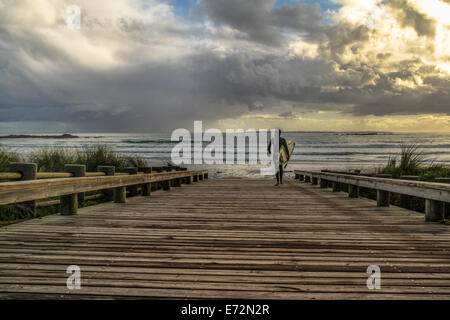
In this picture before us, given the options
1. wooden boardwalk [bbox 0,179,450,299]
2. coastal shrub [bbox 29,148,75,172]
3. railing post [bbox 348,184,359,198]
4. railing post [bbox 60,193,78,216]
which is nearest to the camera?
wooden boardwalk [bbox 0,179,450,299]

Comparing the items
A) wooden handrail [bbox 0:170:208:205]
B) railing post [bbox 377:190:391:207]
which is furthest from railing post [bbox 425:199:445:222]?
wooden handrail [bbox 0:170:208:205]

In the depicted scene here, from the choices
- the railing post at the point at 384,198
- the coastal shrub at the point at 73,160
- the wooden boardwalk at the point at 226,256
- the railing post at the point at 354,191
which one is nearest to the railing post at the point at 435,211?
the wooden boardwalk at the point at 226,256

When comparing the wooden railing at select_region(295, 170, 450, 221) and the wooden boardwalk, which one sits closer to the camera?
the wooden boardwalk

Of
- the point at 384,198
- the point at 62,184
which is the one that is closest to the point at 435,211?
the point at 384,198

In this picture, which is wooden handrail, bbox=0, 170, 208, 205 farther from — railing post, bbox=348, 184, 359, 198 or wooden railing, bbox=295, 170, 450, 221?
railing post, bbox=348, 184, 359, 198

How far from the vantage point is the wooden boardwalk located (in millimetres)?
2486

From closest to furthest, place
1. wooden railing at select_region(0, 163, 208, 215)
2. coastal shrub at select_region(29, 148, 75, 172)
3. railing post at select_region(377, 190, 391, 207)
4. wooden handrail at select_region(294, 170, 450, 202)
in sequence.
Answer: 1. wooden railing at select_region(0, 163, 208, 215)
2. wooden handrail at select_region(294, 170, 450, 202)
3. railing post at select_region(377, 190, 391, 207)
4. coastal shrub at select_region(29, 148, 75, 172)

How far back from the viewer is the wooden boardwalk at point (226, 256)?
2.49 meters

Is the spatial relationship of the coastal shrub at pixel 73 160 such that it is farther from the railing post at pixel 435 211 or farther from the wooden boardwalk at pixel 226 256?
the railing post at pixel 435 211

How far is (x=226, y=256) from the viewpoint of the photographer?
3289 mm

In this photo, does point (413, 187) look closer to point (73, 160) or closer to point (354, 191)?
point (354, 191)

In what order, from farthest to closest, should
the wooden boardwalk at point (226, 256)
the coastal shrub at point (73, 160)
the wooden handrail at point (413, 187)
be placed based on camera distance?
the coastal shrub at point (73, 160) → the wooden handrail at point (413, 187) → the wooden boardwalk at point (226, 256)

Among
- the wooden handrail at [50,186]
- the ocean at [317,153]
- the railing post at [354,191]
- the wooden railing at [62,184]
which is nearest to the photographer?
the wooden handrail at [50,186]
